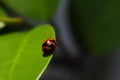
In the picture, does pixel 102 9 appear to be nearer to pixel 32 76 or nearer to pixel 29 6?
pixel 29 6

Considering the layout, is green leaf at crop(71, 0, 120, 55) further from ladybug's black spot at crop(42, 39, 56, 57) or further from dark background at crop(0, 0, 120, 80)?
ladybug's black spot at crop(42, 39, 56, 57)

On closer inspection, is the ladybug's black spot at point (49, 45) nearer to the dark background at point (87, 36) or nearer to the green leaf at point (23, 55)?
the green leaf at point (23, 55)

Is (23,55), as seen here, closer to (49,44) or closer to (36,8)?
(49,44)

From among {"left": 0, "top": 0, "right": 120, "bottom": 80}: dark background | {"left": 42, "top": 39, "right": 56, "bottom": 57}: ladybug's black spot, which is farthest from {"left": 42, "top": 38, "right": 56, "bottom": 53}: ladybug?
{"left": 0, "top": 0, "right": 120, "bottom": 80}: dark background

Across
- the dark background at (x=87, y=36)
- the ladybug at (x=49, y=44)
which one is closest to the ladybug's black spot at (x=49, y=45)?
the ladybug at (x=49, y=44)

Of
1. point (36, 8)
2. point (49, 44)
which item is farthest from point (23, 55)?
point (36, 8)

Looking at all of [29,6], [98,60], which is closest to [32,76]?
[29,6]
